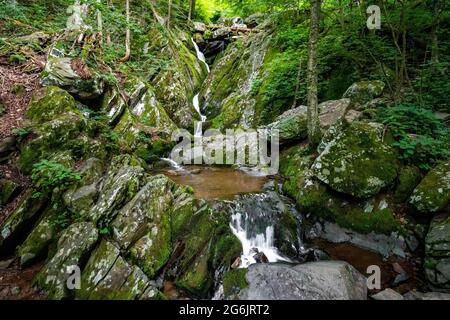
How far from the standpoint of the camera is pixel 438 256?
14.9ft

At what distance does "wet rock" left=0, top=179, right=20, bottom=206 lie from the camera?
5461mm

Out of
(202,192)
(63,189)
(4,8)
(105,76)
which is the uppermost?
(4,8)

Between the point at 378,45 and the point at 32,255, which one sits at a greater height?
the point at 378,45

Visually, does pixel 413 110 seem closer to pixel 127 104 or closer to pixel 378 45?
pixel 378 45

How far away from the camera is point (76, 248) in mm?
4781

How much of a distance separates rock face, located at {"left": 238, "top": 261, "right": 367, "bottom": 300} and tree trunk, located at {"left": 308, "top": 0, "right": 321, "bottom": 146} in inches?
147

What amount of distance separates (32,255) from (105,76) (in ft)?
21.2

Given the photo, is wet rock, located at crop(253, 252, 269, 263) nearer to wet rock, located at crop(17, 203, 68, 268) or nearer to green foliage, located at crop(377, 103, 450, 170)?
green foliage, located at crop(377, 103, 450, 170)

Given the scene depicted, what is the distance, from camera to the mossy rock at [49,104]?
6668 millimetres

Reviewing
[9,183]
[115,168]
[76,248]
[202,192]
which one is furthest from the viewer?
[202,192]

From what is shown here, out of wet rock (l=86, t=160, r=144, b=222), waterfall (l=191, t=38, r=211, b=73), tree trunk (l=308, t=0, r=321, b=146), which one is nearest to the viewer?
wet rock (l=86, t=160, r=144, b=222)

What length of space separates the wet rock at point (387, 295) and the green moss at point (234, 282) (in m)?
2.15

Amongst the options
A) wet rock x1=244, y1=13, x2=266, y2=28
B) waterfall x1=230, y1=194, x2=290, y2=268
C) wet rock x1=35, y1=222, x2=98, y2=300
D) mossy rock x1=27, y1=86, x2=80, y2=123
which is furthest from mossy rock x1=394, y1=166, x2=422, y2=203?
wet rock x1=244, y1=13, x2=266, y2=28

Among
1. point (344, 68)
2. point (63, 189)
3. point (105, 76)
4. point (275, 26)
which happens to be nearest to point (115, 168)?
point (63, 189)
